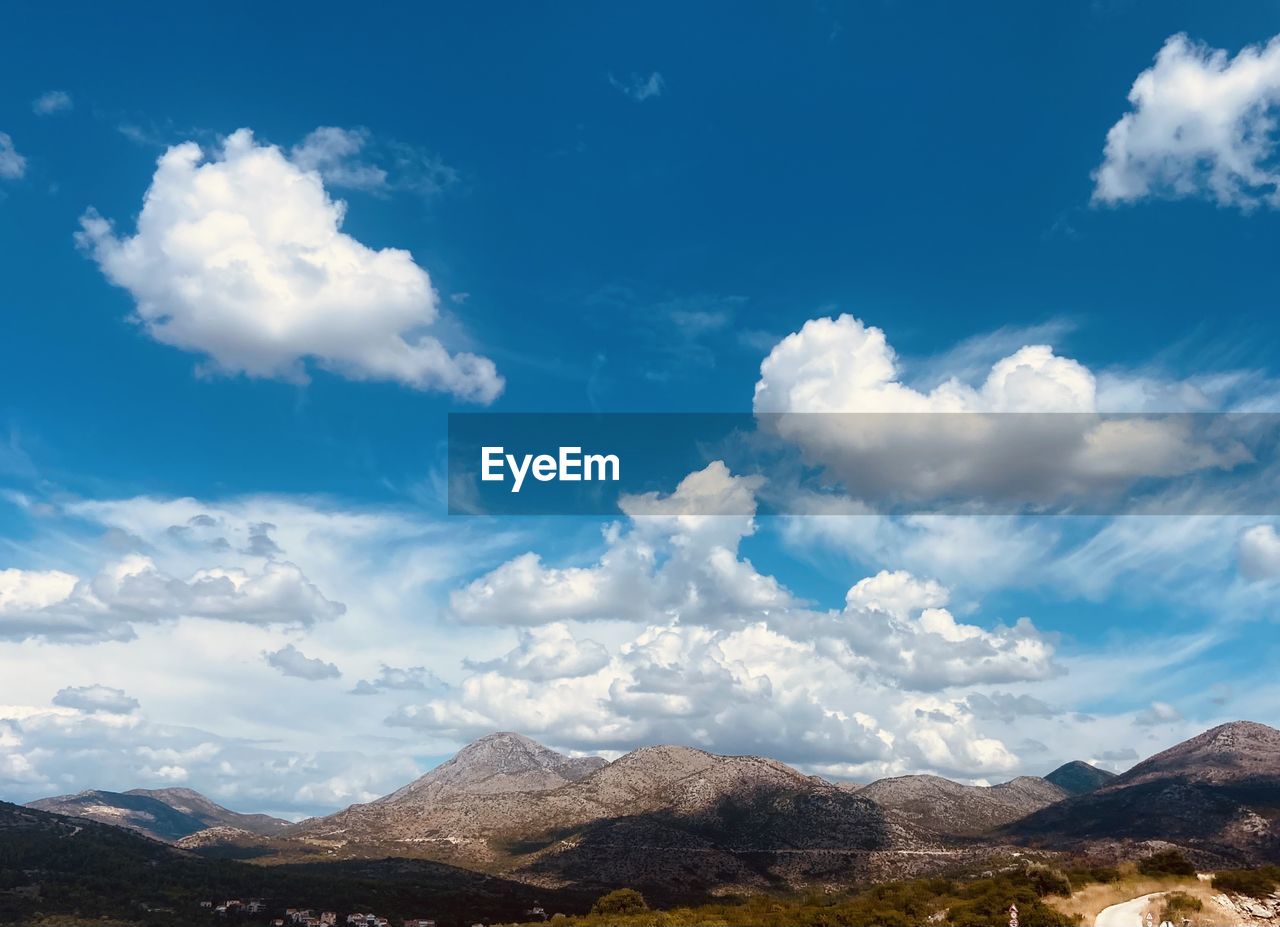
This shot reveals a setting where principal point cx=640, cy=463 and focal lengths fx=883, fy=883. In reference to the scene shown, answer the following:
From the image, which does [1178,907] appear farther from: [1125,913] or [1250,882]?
[1250,882]

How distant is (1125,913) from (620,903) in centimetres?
5701

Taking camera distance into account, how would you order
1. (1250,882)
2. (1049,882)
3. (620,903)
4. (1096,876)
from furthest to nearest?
(620,903) → (1096,876) → (1049,882) → (1250,882)

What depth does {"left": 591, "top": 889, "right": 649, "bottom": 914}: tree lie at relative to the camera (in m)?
89.6

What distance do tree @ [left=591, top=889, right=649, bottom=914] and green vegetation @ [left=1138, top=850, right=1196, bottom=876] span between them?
47.2m

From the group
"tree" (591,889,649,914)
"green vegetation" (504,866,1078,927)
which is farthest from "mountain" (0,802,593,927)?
"green vegetation" (504,866,1078,927)

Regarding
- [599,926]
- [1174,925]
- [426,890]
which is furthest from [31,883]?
[1174,925]

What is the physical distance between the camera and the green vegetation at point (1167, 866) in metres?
60.1

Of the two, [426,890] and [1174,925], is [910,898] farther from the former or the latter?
[426,890]

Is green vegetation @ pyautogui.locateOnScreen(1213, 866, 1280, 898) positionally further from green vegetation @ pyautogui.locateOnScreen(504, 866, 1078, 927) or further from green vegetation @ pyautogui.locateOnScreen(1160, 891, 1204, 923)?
green vegetation @ pyautogui.locateOnScreen(504, 866, 1078, 927)

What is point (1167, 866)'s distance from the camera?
6109cm

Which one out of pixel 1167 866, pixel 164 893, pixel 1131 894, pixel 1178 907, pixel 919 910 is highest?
pixel 1167 866

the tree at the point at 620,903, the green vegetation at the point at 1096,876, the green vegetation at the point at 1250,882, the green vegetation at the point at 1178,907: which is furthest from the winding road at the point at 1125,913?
the tree at the point at 620,903

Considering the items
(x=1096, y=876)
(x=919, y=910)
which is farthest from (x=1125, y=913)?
(x=919, y=910)

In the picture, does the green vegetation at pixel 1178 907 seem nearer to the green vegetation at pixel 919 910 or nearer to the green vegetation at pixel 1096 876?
the green vegetation at pixel 919 910
